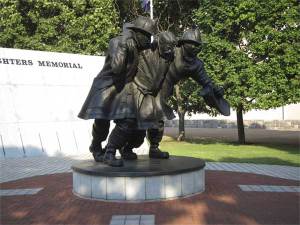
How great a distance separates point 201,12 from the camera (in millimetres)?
19094

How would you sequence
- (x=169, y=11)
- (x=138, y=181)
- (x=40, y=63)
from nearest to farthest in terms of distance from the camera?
(x=138, y=181), (x=40, y=63), (x=169, y=11)

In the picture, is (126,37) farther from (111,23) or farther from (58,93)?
(111,23)

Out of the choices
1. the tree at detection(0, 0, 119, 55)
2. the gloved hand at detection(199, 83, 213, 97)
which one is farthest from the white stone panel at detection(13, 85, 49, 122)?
the gloved hand at detection(199, 83, 213, 97)

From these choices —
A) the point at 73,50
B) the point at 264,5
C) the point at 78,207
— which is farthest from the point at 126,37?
the point at 73,50

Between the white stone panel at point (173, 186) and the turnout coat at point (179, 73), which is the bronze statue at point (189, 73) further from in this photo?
the white stone panel at point (173, 186)

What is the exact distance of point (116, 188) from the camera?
6875 millimetres

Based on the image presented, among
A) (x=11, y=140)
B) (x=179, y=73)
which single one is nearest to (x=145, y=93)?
(x=179, y=73)

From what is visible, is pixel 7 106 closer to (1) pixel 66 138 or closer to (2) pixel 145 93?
(1) pixel 66 138

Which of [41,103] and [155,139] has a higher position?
[41,103]

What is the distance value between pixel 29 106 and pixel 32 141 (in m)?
1.25

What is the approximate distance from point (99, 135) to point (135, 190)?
158cm

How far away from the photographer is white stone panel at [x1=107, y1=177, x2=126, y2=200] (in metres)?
6.84

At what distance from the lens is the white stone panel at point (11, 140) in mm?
14812

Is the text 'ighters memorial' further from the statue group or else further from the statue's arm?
the statue's arm
